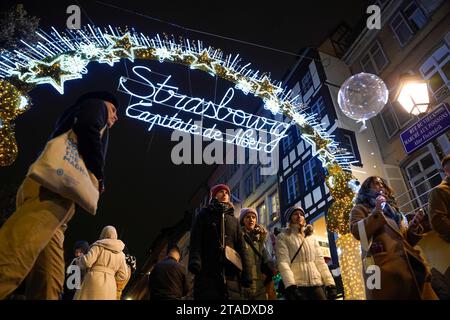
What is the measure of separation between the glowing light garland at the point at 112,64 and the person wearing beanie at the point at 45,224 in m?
2.67

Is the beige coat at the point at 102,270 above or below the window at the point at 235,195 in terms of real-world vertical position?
below

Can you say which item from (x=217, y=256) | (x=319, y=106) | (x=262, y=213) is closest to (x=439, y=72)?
(x=319, y=106)

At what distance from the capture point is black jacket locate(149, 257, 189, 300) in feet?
14.9

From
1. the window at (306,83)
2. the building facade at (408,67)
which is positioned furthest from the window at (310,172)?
the window at (306,83)

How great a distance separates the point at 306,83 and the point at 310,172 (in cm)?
553

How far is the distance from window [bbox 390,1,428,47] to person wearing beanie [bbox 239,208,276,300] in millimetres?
11766

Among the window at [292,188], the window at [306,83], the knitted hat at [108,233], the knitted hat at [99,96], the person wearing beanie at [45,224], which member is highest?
the window at [306,83]

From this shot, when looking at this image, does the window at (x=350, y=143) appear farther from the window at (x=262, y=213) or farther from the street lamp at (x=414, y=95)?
the window at (x=262, y=213)

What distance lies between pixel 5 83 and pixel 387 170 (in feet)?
41.8

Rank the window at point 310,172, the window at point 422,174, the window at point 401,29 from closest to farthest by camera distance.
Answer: the window at point 422,174 → the window at point 401,29 → the window at point 310,172

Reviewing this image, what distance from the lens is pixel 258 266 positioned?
3.94 m

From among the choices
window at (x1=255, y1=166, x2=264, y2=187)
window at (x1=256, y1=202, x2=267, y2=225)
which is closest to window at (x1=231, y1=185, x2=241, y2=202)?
window at (x1=255, y1=166, x2=264, y2=187)

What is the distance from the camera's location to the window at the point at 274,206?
61.1 feet

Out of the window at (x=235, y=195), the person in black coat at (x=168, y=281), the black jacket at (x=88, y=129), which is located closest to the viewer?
the black jacket at (x=88, y=129)
